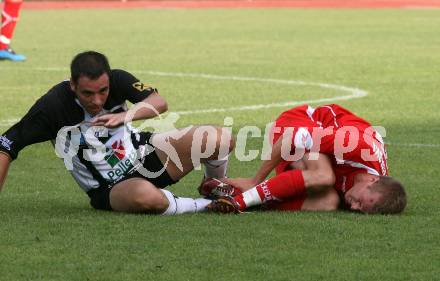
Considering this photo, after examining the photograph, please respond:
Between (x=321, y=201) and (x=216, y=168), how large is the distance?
80 cm

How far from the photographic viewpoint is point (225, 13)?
33.9 meters

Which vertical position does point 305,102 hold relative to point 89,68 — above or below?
below

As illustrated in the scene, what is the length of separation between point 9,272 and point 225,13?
93.3ft

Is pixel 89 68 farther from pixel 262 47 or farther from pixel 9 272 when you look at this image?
pixel 262 47

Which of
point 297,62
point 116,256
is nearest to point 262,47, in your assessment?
point 297,62

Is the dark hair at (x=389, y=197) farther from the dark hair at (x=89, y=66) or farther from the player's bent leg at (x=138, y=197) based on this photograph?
the dark hair at (x=89, y=66)

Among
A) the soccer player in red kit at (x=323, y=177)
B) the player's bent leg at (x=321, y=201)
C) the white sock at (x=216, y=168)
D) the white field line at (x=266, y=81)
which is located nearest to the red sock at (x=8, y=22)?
the white field line at (x=266, y=81)

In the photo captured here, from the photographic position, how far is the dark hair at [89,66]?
271 inches

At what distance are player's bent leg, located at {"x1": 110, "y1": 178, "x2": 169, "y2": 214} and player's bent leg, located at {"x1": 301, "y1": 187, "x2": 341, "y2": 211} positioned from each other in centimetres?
84

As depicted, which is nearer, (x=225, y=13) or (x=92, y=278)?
(x=92, y=278)

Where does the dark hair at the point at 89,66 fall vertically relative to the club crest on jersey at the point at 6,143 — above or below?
above

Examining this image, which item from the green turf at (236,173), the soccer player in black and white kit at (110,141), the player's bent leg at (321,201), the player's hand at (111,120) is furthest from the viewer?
the player's bent leg at (321,201)

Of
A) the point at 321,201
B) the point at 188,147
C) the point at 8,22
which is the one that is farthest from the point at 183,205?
the point at 8,22

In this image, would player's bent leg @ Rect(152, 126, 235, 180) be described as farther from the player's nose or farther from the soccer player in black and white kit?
the player's nose
